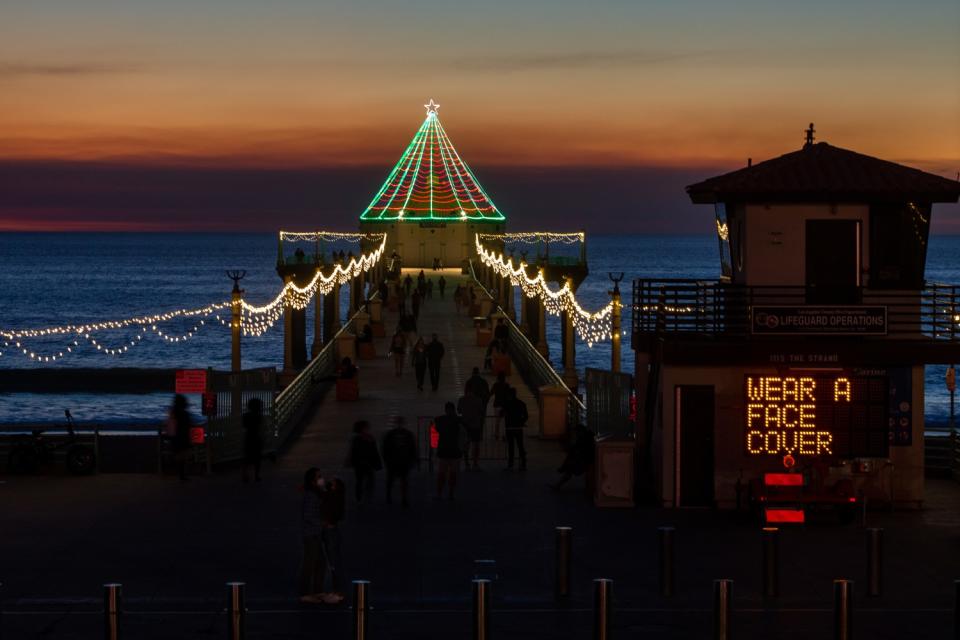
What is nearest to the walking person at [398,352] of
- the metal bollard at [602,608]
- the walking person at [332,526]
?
the walking person at [332,526]

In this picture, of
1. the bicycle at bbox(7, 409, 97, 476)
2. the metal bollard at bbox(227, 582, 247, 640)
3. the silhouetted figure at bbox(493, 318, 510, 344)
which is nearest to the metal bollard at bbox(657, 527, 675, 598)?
the metal bollard at bbox(227, 582, 247, 640)

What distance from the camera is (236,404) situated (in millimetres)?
27406

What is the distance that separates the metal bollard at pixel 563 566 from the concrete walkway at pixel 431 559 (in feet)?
0.51

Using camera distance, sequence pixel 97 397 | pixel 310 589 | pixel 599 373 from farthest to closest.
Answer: pixel 97 397, pixel 599 373, pixel 310 589

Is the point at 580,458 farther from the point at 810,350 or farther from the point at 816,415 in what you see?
the point at 810,350

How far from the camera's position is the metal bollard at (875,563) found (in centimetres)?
1656

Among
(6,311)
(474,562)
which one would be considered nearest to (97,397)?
(474,562)

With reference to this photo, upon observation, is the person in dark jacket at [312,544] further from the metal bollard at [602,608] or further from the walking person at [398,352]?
the walking person at [398,352]

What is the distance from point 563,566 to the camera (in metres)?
16.5

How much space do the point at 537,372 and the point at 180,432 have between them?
48.9 ft

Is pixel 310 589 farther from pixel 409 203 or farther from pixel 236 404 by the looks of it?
pixel 409 203

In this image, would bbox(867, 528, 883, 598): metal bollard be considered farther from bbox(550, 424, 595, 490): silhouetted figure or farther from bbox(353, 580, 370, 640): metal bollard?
bbox(550, 424, 595, 490): silhouetted figure

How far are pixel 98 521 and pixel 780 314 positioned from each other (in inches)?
378

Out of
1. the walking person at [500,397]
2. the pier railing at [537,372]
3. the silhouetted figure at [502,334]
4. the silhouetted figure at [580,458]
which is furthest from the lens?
the silhouetted figure at [502,334]
